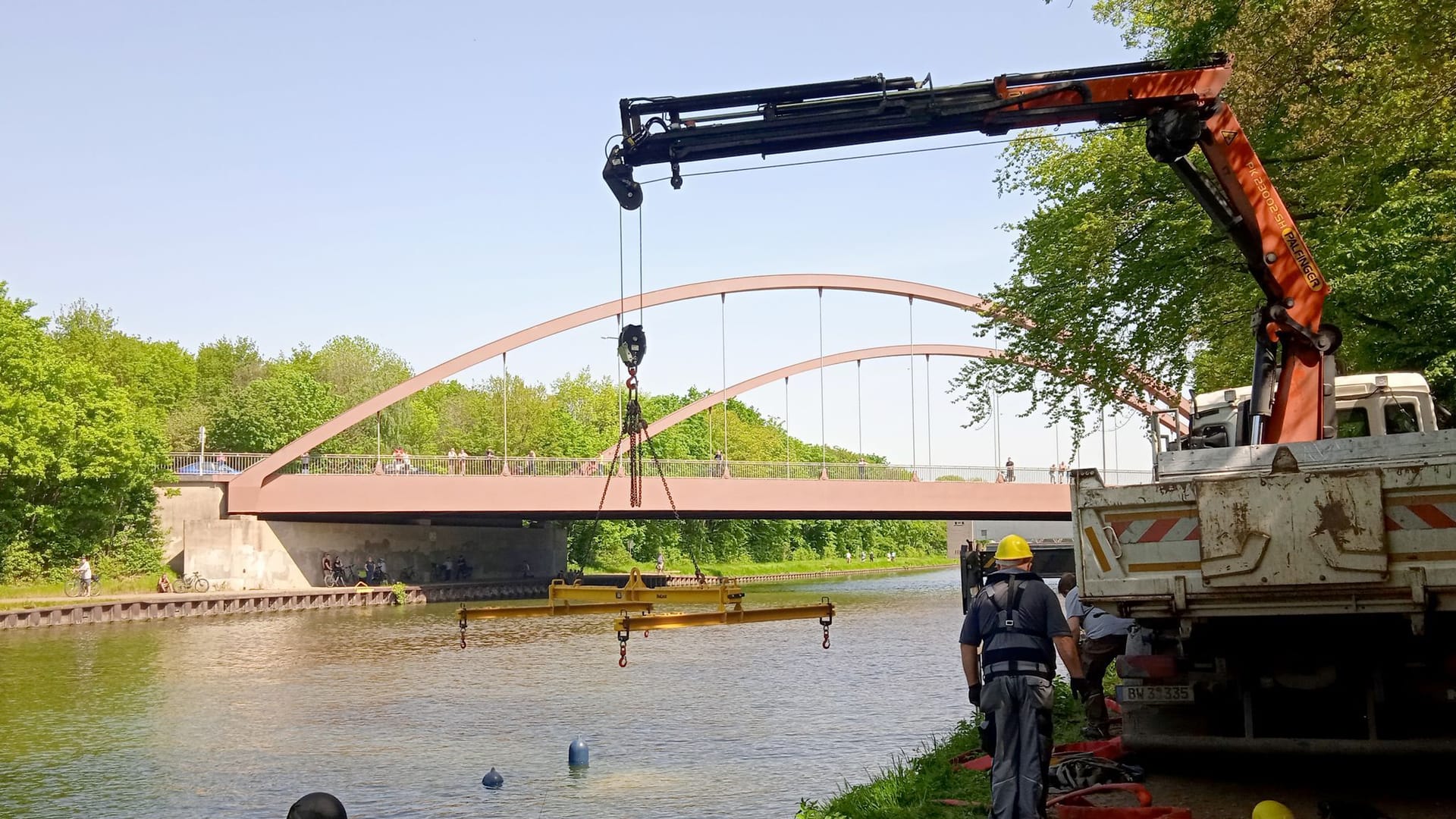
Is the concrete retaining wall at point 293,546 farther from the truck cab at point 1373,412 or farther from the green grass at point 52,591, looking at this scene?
the truck cab at point 1373,412

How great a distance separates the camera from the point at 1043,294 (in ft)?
75.7

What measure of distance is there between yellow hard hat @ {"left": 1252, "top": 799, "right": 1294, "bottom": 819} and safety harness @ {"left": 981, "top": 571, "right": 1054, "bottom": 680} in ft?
4.40

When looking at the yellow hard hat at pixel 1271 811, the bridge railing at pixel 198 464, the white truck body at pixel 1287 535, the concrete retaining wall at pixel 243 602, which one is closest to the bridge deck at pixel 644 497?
the bridge railing at pixel 198 464

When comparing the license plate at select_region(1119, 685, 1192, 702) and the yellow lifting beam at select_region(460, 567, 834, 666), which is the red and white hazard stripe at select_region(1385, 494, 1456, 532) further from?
the yellow lifting beam at select_region(460, 567, 834, 666)

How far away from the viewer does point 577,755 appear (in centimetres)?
1534

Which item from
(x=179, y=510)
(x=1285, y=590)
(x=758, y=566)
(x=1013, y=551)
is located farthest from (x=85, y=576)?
(x=758, y=566)

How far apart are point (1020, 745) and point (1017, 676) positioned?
395 millimetres

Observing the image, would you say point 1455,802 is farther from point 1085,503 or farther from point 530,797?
point 530,797

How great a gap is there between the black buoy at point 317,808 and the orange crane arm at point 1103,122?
745 centimetres

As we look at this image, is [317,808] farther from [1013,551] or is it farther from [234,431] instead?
[234,431]

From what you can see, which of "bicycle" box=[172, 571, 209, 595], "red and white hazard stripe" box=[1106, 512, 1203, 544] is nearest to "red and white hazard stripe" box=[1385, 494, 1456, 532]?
"red and white hazard stripe" box=[1106, 512, 1203, 544]

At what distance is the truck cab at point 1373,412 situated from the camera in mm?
11312

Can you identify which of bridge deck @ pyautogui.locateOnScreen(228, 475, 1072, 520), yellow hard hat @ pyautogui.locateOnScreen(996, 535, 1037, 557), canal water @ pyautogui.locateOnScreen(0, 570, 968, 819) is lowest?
canal water @ pyautogui.locateOnScreen(0, 570, 968, 819)

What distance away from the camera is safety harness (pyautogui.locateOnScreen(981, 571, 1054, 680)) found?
772 cm
